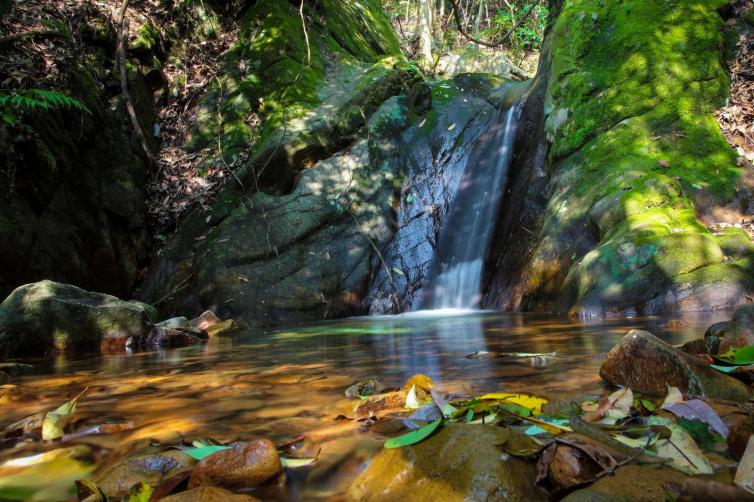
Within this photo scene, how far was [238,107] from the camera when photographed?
1066cm

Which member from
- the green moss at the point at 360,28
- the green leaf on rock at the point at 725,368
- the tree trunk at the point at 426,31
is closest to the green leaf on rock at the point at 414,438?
the green leaf on rock at the point at 725,368

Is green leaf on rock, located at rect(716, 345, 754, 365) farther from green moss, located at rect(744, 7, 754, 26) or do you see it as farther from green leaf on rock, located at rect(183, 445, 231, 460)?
green moss, located at rect(744, 7, 754, 26)

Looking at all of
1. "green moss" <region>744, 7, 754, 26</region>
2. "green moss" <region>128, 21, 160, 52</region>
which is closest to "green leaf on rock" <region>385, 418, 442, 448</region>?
"green moss" <region>744, 7, 754, 26</region>

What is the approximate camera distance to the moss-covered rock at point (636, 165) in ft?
17.4

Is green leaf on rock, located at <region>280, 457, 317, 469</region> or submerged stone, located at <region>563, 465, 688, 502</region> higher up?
submerged stone, located at <region>563, 465, 688, 502</region>

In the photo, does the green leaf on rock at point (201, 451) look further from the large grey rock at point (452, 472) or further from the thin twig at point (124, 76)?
the thin twig at point (124, 76)

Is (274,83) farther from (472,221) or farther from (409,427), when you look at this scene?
(409,427)

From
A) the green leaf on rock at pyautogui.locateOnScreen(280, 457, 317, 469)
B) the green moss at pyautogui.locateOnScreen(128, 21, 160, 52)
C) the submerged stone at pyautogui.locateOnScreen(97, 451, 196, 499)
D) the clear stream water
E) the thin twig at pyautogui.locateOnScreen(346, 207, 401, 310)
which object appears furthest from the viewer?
the green moss at pyautogui.locateOnScreen(128, 21, 160, 52)

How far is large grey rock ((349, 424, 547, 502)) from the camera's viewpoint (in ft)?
4.07

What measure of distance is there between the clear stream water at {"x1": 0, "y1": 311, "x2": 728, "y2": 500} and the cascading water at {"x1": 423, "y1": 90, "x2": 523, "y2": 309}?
3515mm

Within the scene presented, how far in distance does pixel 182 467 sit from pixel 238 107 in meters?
10.0

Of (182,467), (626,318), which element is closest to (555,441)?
(182,467)

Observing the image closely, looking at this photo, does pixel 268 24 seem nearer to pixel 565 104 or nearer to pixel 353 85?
pixel 353 85

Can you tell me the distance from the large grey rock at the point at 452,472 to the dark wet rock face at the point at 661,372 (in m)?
0.86
